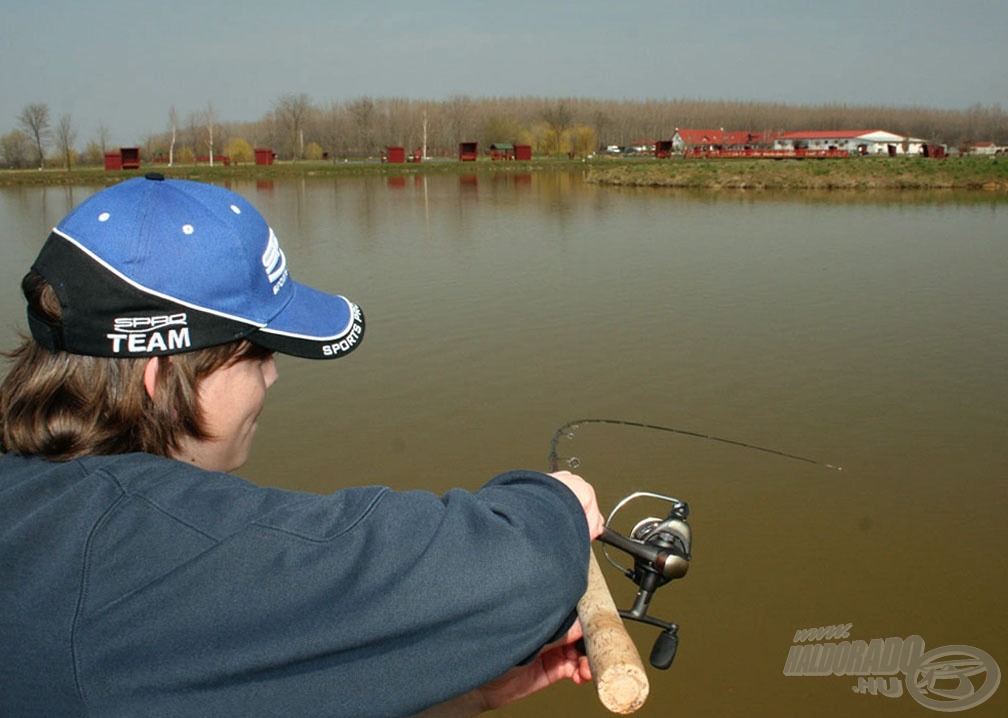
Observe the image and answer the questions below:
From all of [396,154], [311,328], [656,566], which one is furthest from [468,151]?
[311,328]

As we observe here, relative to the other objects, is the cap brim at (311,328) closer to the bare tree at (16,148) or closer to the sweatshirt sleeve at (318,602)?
the sweatshirt sleeve at (318,602)

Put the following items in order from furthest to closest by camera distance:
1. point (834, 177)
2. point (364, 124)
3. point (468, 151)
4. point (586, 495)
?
point (364, 124) < point (468, 151) < point (834, 177) < point (586, 495)

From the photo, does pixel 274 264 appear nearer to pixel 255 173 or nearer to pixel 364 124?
pixel 255 173

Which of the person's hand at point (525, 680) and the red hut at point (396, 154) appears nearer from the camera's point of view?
the person's hand at point (525, 680)

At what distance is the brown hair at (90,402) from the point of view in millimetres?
993

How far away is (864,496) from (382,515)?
3.94m

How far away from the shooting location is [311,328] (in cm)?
120

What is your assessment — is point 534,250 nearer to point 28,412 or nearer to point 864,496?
point 864,496

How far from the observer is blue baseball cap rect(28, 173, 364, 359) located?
38.6 inches

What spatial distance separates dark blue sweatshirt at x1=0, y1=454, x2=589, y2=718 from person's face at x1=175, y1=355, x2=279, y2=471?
0.50ft

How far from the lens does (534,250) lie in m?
12.5

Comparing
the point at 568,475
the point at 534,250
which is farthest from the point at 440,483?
the point at 534,250
